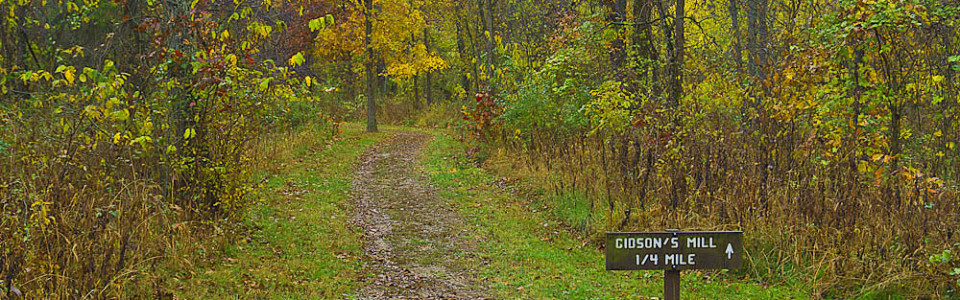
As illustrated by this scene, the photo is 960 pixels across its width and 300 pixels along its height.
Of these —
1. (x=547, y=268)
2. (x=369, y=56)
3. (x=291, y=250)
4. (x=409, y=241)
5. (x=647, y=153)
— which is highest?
(x=369, y=56)

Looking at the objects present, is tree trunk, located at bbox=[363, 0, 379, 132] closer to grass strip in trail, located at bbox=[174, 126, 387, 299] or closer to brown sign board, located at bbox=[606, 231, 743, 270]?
grass strip in trail, located at bbox=[174, 126, 387, 299]

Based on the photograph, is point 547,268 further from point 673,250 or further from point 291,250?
point 673,250

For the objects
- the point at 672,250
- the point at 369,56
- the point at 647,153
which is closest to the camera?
the point at 672,250

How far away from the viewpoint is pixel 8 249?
5.04 m

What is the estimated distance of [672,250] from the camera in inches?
191

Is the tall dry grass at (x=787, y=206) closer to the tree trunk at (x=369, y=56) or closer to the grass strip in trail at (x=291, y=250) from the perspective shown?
the grass strip in trail at (x=291, y=250)

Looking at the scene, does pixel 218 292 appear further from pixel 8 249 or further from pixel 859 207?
pixel 859 207

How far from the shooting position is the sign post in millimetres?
4793

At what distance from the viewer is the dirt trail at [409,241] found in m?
7.53

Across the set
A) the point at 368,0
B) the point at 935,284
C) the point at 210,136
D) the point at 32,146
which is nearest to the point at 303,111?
the point at 368,0

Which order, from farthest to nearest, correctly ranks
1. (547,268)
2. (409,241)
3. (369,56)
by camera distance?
(369,56)
(409,241)
(547,268)

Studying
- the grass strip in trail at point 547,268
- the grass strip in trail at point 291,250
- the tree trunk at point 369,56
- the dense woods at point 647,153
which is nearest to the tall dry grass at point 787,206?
the dense woods at point 647,153

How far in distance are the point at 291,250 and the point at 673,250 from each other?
5.19 metres

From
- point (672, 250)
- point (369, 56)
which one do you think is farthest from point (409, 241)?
point (369, 56)
